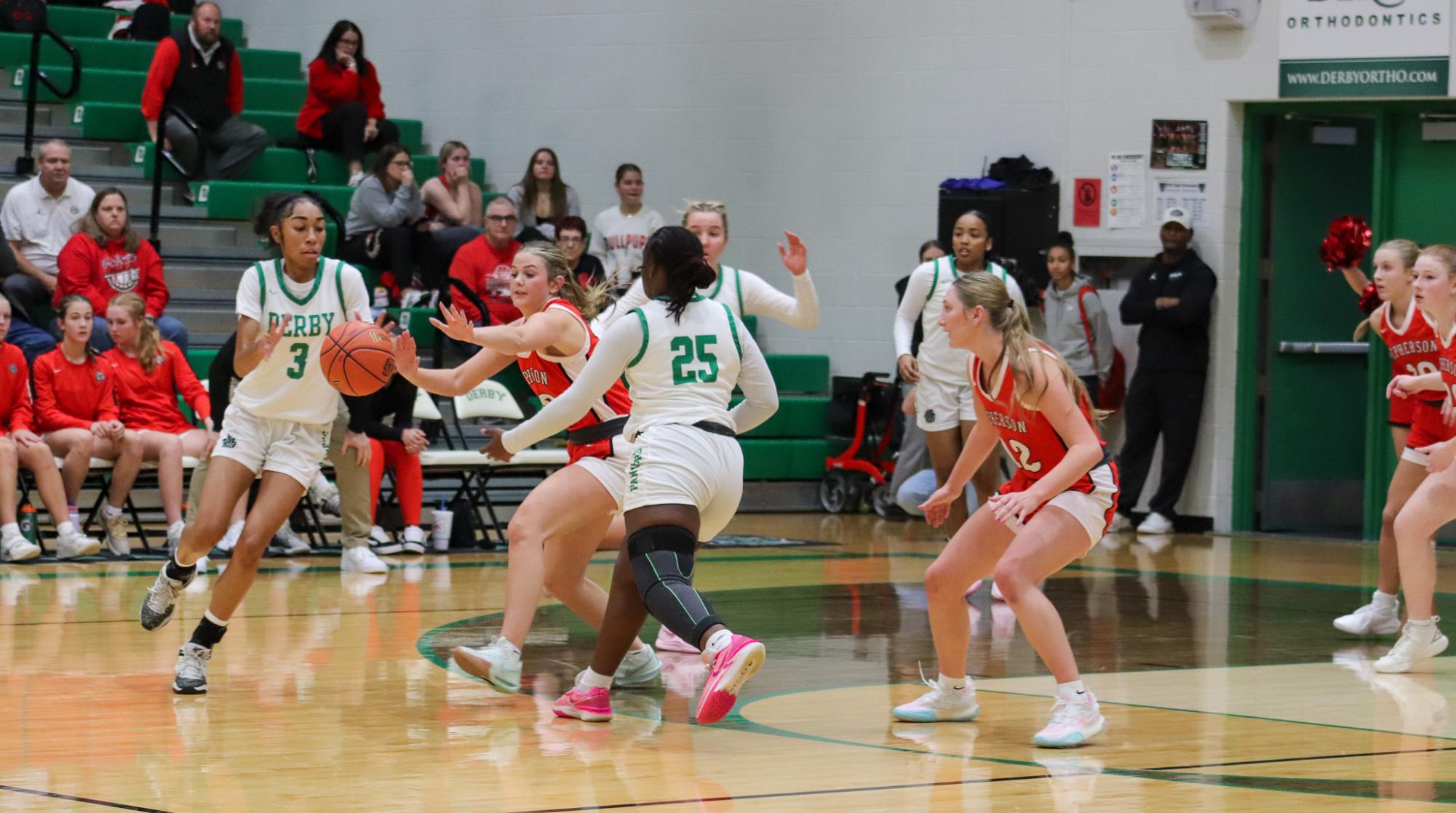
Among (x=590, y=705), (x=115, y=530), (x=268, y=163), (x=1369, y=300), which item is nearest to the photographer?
(x=590, y=705)

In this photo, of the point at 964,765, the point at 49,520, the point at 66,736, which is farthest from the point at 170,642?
the point at 49,520

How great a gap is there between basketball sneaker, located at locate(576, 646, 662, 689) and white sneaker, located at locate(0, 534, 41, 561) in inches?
180

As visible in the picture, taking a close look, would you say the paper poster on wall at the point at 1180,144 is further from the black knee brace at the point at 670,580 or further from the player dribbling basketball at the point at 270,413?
the black knee brace at the point at 670,580

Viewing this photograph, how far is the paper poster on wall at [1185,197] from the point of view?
1320 centimetres

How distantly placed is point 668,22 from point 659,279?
1022 cm

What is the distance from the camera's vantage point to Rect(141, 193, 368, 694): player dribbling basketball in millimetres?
6418

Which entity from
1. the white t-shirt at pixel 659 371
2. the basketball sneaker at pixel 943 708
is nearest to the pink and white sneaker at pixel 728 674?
the white t-shirt at pixel 659 371

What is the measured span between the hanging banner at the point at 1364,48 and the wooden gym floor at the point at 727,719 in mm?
4028

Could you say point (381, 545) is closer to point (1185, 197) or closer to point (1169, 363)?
point (1169, 363)

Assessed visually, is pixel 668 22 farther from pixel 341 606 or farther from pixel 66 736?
pixel 66 736

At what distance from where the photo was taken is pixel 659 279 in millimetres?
5734

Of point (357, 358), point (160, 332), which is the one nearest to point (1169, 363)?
point (160, 332)

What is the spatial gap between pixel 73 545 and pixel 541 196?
5132 mm

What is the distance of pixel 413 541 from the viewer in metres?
11.0
